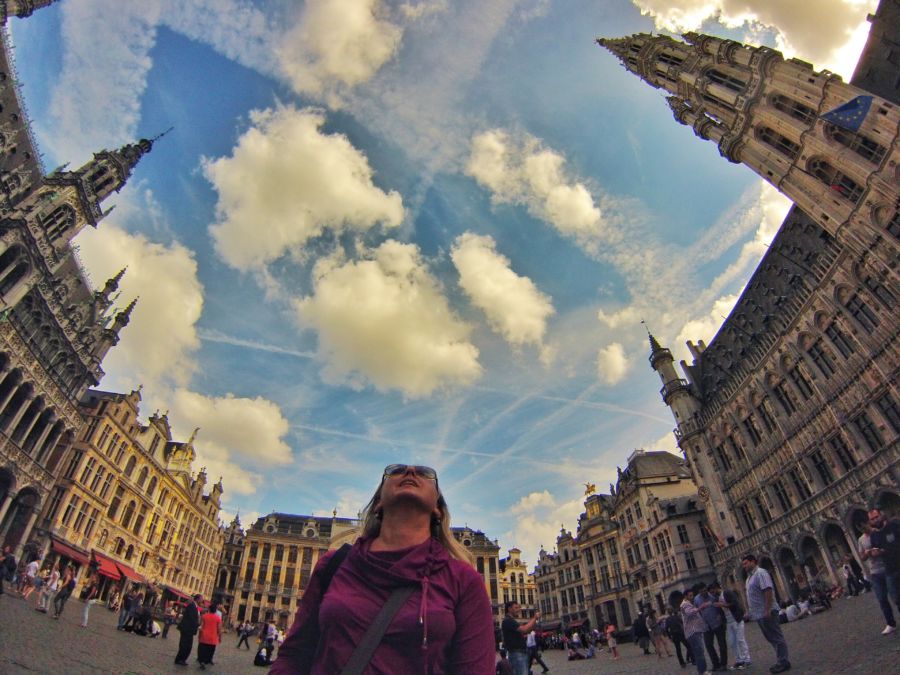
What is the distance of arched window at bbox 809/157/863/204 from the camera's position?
2778 centimetres

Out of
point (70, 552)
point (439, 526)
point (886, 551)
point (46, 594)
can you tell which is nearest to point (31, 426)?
point (70, 552)

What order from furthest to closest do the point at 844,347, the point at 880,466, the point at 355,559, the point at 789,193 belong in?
the point at 789,193 → the point at 844,347 → the point at 880,466 → the point at 355,559

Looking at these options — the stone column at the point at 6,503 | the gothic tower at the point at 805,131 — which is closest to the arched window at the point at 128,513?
the stone column at the point at 6,503

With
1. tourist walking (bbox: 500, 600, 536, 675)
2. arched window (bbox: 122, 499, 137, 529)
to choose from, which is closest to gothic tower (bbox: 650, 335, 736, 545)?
tourist walking (bbox: 500, 600, 536, 675)

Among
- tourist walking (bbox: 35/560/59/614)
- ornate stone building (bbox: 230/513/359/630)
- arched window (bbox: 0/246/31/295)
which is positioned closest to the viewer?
tourist walking (bbox: 35/560/59/614)

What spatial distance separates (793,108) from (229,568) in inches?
3454

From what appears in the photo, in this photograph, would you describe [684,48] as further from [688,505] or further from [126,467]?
[126,467]

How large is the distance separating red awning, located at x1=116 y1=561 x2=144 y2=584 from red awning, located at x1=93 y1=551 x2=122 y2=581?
2.51 feet

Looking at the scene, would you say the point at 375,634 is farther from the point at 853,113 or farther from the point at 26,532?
the point at 26,532

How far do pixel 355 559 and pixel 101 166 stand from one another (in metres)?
55.3

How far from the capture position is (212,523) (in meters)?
65.2

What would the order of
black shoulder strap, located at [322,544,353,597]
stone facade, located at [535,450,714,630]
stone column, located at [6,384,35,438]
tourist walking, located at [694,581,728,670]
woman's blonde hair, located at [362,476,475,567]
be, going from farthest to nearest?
stone facade, located at [535,450,714,630], stone column, located at [6,384,35,438], tourist walking, located at [694,581,728,670], woman's blonde hair, located at [362,476,475,567], black shoulder strap, located at [322,544,353,597]

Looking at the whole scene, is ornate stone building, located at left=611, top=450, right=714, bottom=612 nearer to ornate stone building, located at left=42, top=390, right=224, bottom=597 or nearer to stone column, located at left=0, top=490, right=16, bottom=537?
ornate stone building, located at left=42, top=390, right=224, bottom=597

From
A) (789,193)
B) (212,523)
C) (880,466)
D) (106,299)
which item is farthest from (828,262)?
(212,523)
